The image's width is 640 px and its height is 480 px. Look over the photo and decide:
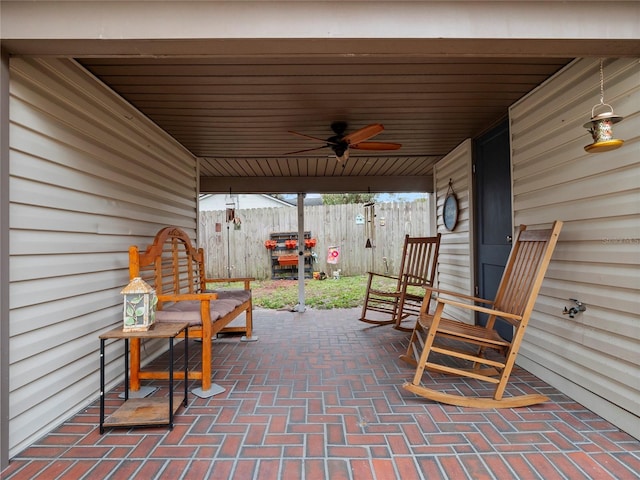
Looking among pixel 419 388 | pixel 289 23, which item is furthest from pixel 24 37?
pixel 419 388

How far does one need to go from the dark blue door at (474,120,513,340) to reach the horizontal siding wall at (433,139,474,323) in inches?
3.9

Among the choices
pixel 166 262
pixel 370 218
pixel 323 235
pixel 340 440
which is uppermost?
pixel 370 218

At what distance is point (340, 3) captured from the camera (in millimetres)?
1519

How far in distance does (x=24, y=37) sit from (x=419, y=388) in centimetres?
276

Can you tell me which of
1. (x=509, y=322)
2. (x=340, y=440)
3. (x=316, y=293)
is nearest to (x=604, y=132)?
(x=509, y=322)

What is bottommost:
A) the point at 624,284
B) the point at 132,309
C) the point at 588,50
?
the point at 132,309

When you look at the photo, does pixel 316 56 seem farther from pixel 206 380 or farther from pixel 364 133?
pixel 206 380

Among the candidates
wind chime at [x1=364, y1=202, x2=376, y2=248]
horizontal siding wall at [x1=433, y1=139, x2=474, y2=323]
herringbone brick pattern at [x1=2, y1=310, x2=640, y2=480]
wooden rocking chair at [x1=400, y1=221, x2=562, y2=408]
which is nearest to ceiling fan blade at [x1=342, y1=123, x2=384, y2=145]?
wooden rocking chair at [x1=400, y1=221, x2=562, y2=408]

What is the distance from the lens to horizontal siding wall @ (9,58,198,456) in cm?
168

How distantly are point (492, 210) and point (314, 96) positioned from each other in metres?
2.11

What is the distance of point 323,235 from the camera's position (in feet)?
27.1

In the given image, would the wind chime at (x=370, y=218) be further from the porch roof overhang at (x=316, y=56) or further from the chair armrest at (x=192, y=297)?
the chair armrest at (x=192, y=297)

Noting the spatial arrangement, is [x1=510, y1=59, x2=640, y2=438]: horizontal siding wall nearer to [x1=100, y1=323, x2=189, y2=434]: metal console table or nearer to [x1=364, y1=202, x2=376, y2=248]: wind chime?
[x1=100, y1=323, x2=189, y2=434]: metal console table

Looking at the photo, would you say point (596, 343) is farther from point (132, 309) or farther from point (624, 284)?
point (132, 309)
